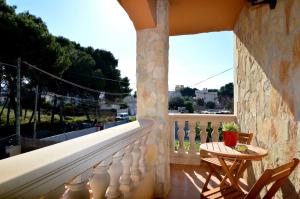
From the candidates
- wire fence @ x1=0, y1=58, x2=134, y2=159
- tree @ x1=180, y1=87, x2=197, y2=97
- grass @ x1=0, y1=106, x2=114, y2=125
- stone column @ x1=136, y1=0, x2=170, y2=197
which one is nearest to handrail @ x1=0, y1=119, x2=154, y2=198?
stone column @ x1=136, y1=0, x2=170, y2=197

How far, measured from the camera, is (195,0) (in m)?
3.42

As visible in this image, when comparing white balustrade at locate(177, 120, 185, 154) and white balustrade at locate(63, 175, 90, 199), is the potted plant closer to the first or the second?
white balustrade at locate(177, 120, 185, 154)

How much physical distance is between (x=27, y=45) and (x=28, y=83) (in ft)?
14.2

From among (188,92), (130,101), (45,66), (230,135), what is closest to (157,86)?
(230,135)

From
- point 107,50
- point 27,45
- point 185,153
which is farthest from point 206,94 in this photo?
point 185,153

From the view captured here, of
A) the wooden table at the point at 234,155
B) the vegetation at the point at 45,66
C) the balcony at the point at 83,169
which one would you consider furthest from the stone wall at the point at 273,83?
the vegetation at the point at 45,66

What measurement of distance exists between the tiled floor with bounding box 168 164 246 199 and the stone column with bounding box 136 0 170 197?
29 centimetres

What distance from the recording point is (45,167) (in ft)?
2.56

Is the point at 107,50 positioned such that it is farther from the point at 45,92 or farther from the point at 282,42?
the point at 282,42

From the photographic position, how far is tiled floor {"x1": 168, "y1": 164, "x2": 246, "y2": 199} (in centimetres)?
309

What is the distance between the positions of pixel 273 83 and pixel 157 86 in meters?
1.34

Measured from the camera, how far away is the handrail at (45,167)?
25.9 inches

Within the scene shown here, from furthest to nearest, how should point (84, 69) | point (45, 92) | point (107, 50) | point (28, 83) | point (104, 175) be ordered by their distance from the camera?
point (107, 50)
point (84, 69)
point (45, 92)
point (28, 83)
point (104, 175)

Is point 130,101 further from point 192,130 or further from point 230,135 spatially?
point 230,135
